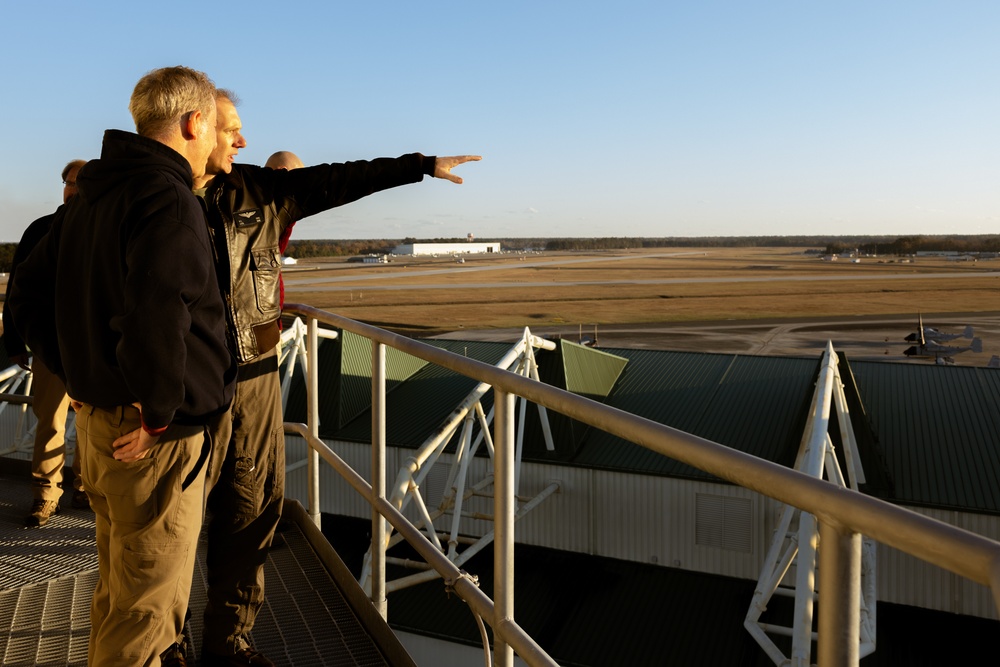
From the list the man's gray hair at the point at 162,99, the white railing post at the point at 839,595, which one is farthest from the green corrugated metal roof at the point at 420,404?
the white railing post at the point at 839,595

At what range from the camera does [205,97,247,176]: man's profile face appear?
3330 millimetres

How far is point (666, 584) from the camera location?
16.6 m

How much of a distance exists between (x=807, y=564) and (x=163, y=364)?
26.9 ft

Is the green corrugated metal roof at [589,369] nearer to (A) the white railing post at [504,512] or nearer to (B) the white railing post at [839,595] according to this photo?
(A) the white railing post at [504,512]

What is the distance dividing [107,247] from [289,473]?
1772 cm

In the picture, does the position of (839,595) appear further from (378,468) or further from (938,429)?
(938,429)

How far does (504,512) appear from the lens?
2.55 m

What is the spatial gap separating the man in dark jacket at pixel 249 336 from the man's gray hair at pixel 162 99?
0.52 metres

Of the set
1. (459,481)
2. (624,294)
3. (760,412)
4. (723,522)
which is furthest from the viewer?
(624,294)

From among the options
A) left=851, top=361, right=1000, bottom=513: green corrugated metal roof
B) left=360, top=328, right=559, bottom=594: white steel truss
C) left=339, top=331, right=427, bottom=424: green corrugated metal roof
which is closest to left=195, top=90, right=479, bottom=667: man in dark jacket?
left=360, top=328, right=559, bottom=594: white steel truss

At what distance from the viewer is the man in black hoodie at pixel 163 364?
255 cm

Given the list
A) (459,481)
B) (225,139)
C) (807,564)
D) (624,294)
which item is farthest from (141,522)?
(624,294)

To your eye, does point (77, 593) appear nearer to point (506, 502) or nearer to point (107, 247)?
point (107, 247)

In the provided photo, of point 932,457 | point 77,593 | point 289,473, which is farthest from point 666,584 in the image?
point 77,593
